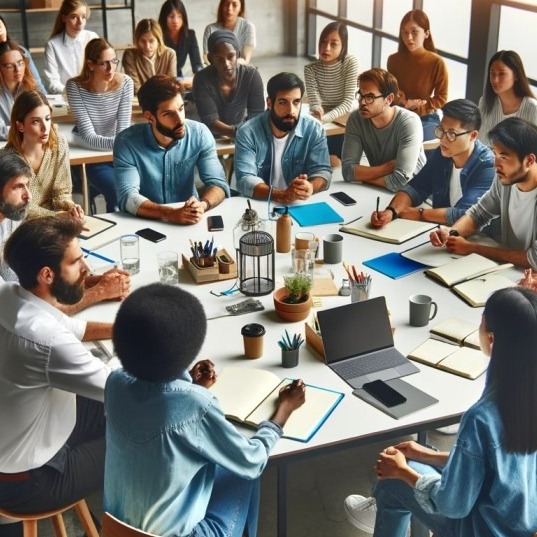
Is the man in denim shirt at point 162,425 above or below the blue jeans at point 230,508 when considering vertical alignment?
above

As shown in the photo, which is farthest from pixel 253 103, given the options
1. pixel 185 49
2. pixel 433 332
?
pixel 433 332

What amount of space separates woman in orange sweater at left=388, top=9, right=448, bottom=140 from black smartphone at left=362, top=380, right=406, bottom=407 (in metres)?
3.66

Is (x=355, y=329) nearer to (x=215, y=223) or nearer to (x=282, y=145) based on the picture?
(x=215, y=223)

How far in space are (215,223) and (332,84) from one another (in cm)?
265

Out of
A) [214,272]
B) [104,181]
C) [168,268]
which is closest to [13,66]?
[104,181]

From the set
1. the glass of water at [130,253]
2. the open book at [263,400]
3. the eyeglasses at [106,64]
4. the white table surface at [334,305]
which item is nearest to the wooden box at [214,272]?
the white table surface at [334,305]

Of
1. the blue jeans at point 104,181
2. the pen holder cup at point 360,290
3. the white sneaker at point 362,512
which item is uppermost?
the pen holder cup at point 360,290

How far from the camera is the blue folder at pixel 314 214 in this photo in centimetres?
387

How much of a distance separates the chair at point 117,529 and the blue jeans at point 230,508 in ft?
0.85

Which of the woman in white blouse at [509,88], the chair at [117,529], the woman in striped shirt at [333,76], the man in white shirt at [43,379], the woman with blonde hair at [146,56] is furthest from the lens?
the woman with blonde hair at [146,56]

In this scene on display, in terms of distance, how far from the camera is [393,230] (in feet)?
12.3

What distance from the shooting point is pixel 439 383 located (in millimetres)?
2656

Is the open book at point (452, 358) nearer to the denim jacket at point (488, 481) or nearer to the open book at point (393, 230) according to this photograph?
the denim jacket at point (488, 481)

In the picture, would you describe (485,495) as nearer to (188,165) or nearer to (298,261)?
(298,261)
